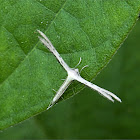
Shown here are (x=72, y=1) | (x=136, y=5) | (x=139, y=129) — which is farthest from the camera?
(x=139, y=129)

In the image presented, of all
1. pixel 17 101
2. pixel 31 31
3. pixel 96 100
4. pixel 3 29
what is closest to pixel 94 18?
pixel 31 31

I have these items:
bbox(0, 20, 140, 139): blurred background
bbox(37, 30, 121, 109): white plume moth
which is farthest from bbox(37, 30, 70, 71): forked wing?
bbox(0, 20, 140, 139): blurred background

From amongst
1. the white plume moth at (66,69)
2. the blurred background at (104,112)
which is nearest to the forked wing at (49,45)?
the white plume moth at (66,69)

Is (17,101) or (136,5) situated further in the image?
(17,101)

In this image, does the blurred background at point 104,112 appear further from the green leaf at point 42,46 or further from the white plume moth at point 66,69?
the green leaf at point 42,46

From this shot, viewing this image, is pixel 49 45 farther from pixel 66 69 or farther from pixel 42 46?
pixel 66 69

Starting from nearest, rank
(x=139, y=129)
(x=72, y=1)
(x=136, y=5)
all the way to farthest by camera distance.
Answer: (x=136, y=5)
(x=72, y=1)
(x=139, y=129)

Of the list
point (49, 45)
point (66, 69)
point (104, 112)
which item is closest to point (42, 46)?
point (49, 45)

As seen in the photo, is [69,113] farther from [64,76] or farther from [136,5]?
[136,5]
